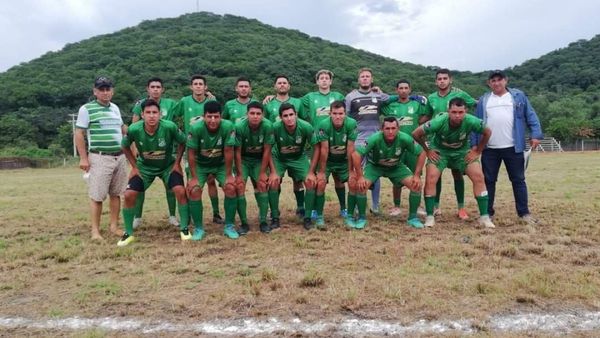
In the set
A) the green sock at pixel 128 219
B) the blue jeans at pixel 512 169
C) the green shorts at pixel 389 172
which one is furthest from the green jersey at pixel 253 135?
the blue jeans at pixel 512 169

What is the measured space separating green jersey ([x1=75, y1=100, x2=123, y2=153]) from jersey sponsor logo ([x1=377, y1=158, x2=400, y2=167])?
3.71 meters

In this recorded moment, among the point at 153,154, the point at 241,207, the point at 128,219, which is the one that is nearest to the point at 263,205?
the point at 241,207

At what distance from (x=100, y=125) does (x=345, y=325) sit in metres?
4.63

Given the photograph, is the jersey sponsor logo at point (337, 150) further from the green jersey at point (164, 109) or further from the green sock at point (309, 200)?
the green jersey at point (164, 109)

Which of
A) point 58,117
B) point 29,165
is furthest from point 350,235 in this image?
point 58,117

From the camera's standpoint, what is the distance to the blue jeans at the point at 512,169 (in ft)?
22.8

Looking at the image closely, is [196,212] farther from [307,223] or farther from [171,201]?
[307,223]

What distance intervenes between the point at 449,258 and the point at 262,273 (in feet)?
6.45

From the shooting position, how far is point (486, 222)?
6.64 meters

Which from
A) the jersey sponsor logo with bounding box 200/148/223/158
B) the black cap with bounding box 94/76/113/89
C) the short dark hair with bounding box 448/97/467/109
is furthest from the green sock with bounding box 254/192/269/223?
the short dark hair with bounding box 448/97/467/109

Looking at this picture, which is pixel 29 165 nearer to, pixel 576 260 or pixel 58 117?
pixel 58 117

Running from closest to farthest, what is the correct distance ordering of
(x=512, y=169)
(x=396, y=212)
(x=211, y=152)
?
(x=211, y=152)
(x=512, y=169)
(x=396, y=212)

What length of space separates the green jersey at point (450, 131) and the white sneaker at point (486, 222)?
1.01 m

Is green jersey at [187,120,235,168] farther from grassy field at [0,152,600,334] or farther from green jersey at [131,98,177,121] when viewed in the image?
grassy field at [0,152,600,334]
